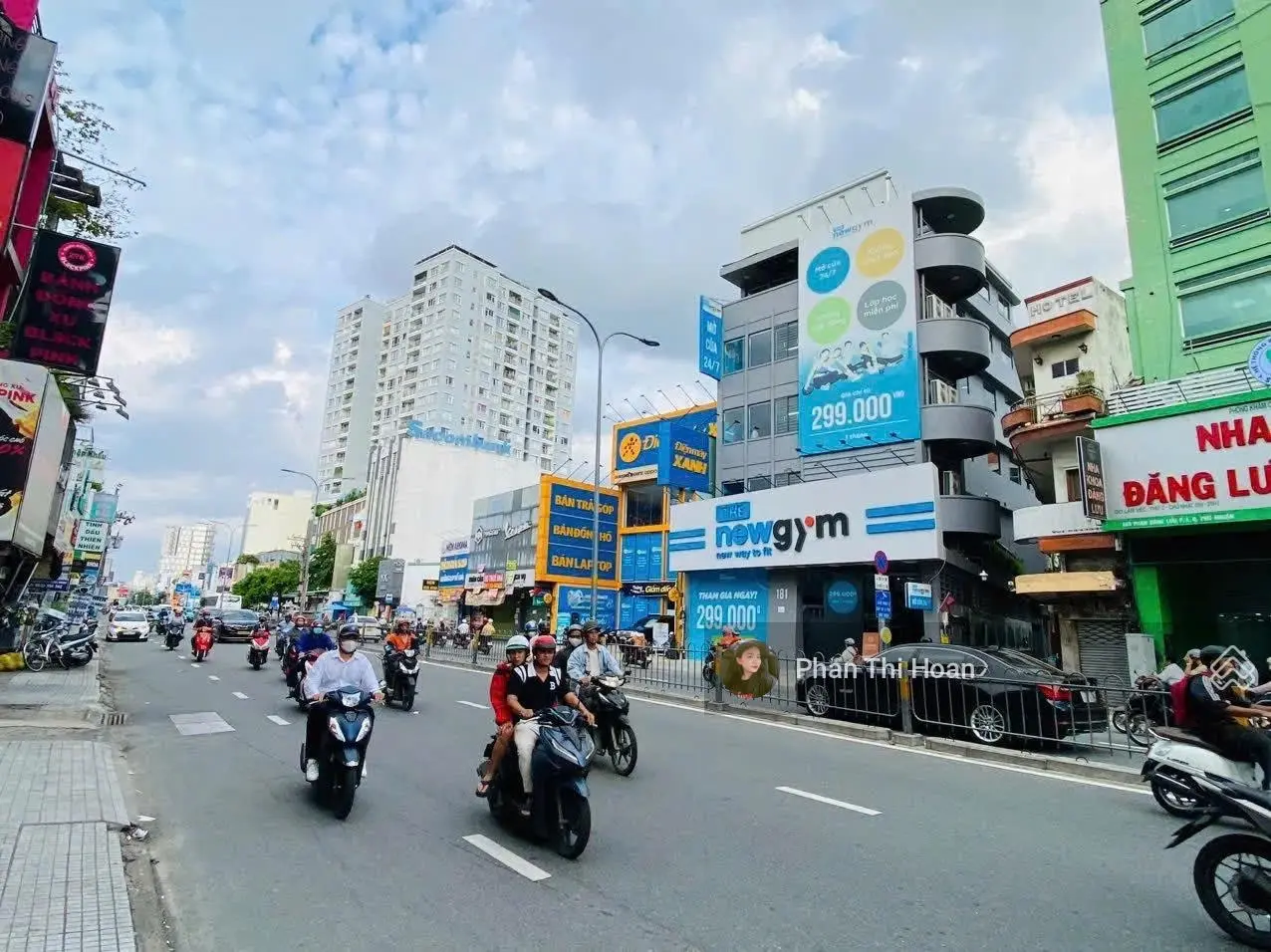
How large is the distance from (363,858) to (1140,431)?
1972 centimetres

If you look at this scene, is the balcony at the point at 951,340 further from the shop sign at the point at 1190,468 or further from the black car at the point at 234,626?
the black car at the point at 234,626

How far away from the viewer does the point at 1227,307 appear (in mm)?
19344

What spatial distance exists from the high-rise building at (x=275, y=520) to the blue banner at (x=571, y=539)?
9659 cm

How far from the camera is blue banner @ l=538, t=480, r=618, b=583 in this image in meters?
44.7

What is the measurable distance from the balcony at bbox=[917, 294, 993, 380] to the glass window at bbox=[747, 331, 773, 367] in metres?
6.91

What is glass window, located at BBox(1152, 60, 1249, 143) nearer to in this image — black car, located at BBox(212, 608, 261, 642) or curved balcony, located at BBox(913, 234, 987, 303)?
curved balcony, located at BBox(913, 234, 987, 303)

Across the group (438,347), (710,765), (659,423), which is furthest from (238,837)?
(438,347)

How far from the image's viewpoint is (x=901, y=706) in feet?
39.1

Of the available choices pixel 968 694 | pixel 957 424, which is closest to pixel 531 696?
pixel 968 694

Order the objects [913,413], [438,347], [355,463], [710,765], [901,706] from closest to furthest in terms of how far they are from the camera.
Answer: [710,765] < [901,706] < [913,413] < [438,347] < [355,463]

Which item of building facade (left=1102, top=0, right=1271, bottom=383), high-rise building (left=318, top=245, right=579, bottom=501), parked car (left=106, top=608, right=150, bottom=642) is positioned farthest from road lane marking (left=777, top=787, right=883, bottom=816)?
high-rise building (left=318, top=245, right=579, bottom=501)

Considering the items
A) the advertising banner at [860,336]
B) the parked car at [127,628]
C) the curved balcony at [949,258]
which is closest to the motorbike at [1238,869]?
the advertising banner at [860,336]

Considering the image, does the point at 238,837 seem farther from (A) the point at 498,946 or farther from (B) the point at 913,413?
(B) the point at 913,413

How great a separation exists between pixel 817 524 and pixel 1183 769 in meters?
20.6
